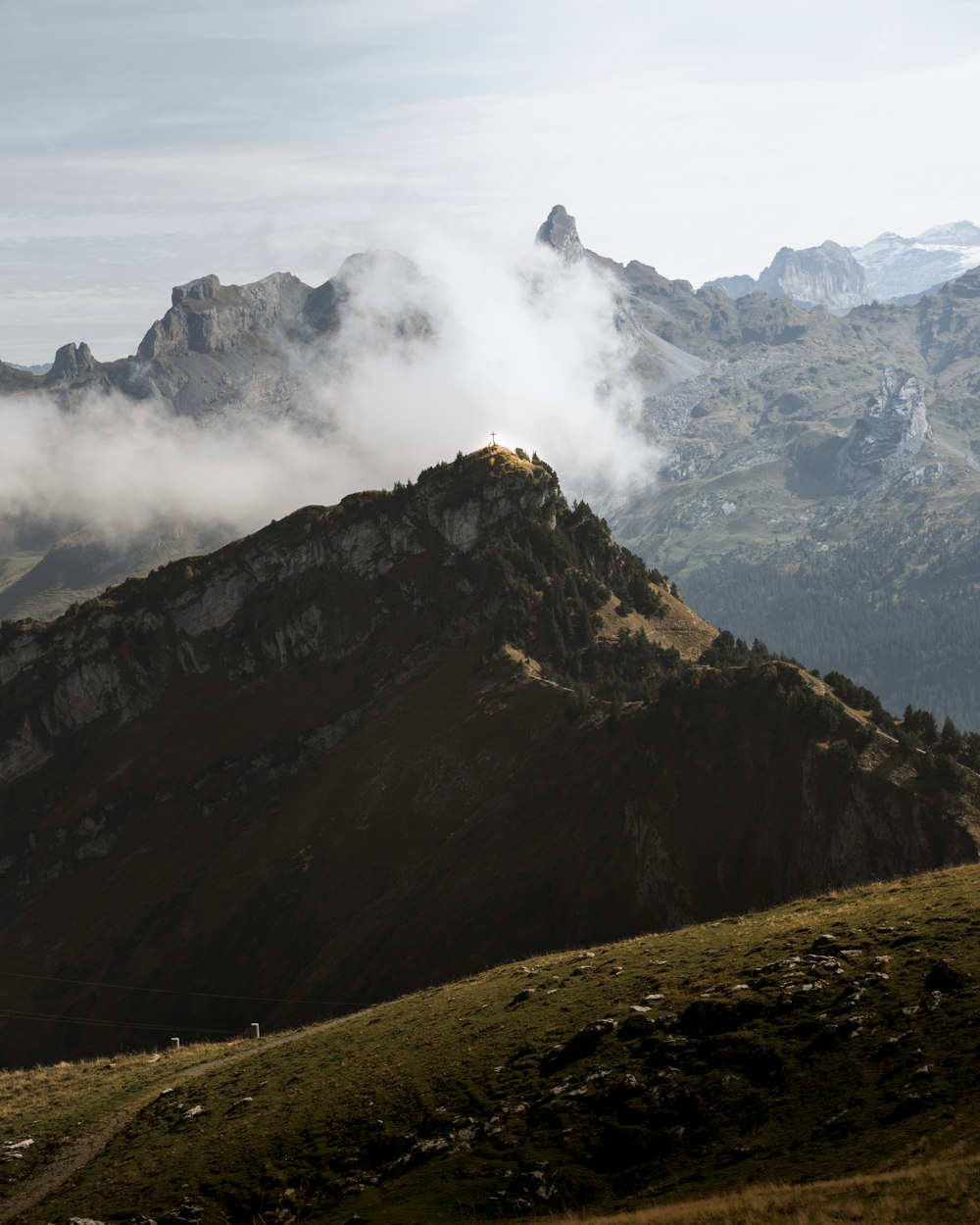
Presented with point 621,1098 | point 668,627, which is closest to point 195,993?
point 668,627

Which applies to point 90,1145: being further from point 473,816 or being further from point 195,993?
point 195,993

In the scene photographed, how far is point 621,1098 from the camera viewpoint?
159ft

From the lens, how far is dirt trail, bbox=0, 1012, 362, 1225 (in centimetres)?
5766

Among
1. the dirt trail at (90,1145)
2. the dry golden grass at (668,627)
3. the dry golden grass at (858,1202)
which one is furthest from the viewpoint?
the dry golden grass at (668,627)

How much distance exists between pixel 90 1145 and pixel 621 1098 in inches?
1209

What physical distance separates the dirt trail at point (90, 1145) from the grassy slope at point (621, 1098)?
1143 millimetres

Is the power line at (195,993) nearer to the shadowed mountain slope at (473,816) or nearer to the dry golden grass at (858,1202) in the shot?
the shadowed mountain slope at (473,816)

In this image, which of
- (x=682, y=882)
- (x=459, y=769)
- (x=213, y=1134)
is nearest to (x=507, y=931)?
(x=682, y=882)

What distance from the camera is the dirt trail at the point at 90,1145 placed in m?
57.7

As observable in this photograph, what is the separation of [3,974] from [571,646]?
302ft

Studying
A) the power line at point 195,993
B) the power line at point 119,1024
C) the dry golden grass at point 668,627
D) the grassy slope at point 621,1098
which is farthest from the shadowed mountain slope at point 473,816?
the grassy slope at point 621,1098

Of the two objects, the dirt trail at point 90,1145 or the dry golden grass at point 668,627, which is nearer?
the dirt trail at point 90,1145

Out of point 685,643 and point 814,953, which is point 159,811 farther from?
point 814,953

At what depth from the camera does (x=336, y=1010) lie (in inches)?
5162
